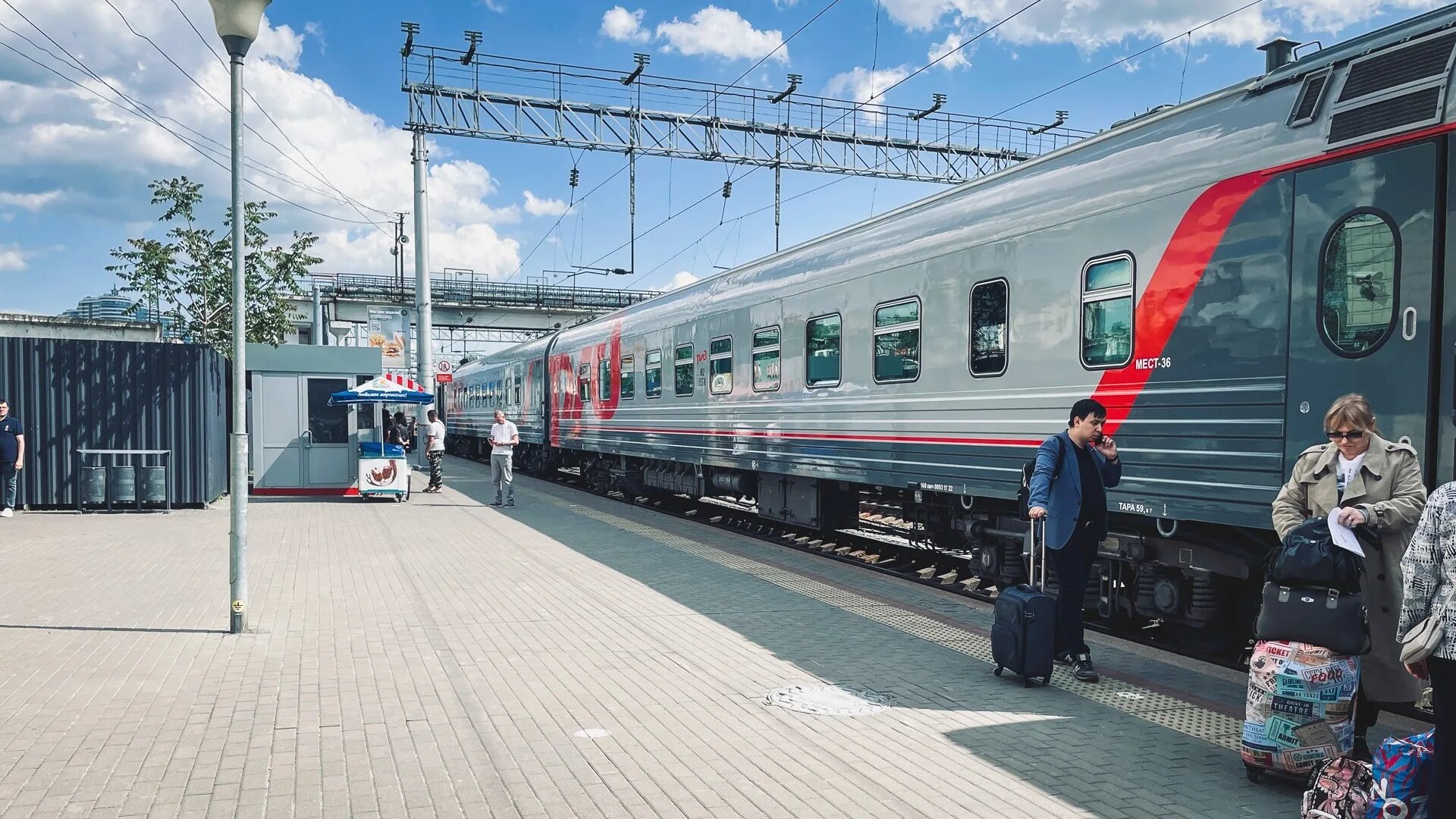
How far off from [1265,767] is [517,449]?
25034 mm

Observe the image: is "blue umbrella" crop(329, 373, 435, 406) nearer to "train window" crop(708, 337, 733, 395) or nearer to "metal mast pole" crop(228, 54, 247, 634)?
"train window" crop(708, 337, 733, 395)

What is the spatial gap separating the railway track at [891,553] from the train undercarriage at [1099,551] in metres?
0.03

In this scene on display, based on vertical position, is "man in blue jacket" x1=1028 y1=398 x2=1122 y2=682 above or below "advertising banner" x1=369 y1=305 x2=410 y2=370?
below

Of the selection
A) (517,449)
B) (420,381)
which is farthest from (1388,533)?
(517,449)

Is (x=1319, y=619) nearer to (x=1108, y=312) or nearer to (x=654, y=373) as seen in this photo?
Answer: (x=1108, y=312)

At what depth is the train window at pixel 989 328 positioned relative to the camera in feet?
27.9

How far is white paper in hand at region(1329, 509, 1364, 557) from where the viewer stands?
4.45 m

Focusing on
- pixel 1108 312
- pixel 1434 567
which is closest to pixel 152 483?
pixel 1108 312

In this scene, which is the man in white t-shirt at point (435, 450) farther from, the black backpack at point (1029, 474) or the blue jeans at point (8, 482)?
the black backpack at point (1029, 474)

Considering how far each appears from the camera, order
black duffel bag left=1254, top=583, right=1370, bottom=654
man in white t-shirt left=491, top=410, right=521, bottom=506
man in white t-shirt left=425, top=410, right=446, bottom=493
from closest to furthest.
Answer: black duffel bag left=1254, top=583, right=1370, bottom=654 < man in white t-shirt left=491, top=410, right=521, bottom=506 < man in white t-shirt left=425, top=410, right=446, bottom=493

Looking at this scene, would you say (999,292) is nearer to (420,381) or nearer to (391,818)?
(391,818)

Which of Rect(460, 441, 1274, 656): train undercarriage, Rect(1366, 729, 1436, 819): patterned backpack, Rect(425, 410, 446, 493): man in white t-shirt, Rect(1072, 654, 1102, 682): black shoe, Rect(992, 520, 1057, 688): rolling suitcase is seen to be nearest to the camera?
Rect(1366, 729, 1436, 819): patterned backpack

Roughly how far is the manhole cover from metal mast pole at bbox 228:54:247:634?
3.90m

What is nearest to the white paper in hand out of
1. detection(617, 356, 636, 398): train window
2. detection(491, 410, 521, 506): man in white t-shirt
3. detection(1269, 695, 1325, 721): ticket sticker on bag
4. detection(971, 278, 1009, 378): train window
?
detection(1269, 695, 1325, 721): ticket sticker on bag
